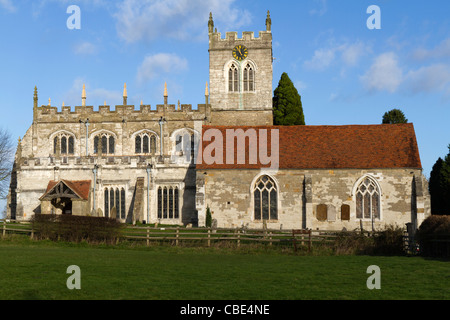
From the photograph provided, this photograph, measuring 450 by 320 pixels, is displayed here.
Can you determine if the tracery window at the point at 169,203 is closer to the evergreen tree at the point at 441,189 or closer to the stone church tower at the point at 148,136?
the stone church tower at the point at 148,136

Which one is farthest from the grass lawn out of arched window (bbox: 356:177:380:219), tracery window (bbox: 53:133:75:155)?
tracery window (bbox: 53:133:75:155)

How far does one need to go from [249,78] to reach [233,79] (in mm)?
1426

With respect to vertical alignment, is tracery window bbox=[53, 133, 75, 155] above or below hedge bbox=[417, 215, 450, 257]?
above

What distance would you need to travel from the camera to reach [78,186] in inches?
1455

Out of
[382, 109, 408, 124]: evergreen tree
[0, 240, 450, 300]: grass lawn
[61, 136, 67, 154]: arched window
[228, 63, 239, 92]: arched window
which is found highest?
[228, 63, 239, 92]: arched window

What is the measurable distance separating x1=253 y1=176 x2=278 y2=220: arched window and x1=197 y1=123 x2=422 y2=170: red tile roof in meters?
1.08

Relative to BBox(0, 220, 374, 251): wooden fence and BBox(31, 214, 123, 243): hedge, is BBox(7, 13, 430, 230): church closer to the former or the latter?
BBox(0, 220, 374, 251): wooden fence

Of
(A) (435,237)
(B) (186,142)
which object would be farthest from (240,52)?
(A) (435,237)

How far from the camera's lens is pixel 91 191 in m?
37.6

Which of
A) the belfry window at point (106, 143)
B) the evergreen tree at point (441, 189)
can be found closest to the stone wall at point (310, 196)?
the evergreen tree at point (441, 189)

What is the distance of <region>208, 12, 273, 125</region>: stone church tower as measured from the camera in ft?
152

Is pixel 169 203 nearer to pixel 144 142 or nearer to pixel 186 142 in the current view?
pixel 186 142

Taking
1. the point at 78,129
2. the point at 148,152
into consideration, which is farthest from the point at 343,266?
the point at 78,129

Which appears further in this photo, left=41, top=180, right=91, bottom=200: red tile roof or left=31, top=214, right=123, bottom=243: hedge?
left=41, top=180, right=91, bottom=200: red tile roof
